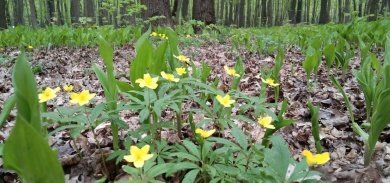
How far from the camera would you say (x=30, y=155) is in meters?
0.82

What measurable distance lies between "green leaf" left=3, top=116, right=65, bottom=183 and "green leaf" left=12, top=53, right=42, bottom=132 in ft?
0.38

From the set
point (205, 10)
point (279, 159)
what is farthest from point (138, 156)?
point (205, 10)

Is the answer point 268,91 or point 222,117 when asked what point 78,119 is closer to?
point 222,117

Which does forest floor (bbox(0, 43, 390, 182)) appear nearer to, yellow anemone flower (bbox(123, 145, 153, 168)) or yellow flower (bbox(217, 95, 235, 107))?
yellow flower (bbox(217, 95, 235, 107))

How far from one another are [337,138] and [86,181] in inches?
50.0

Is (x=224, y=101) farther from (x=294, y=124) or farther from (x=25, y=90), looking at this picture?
(x=294, y=124)

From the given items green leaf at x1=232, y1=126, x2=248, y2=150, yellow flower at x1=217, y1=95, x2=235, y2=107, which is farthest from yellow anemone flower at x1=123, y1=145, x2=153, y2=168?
yellow flower at x1=217, y1=95, x2=235, y2=107

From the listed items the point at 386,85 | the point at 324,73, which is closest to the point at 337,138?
the point at 386,85

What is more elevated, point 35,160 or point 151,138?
point 35,160

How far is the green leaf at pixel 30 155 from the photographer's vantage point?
771 mm

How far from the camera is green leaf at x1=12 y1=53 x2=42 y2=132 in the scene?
2.95 feet

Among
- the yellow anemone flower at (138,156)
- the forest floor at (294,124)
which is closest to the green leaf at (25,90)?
the yellow anemone flower at (138,156)

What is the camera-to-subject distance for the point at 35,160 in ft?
A: 2.75

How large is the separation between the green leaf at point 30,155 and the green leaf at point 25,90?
0.12m
